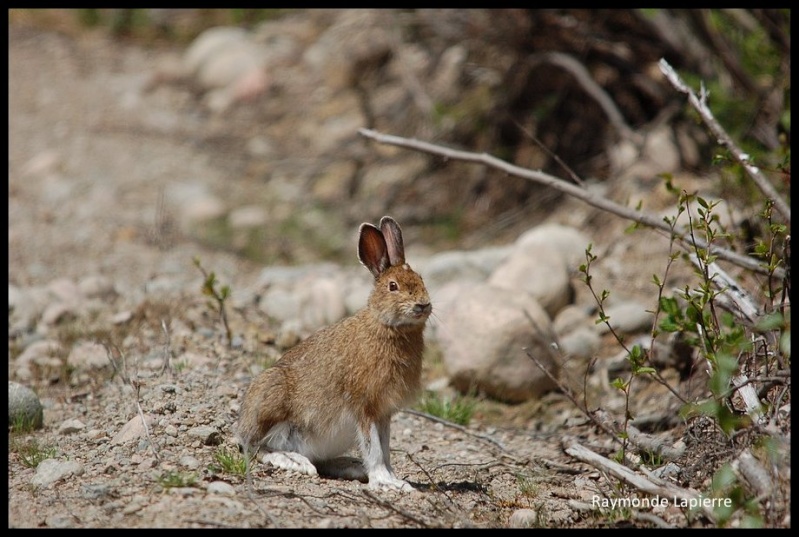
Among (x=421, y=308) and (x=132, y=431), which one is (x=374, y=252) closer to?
(x=421, y=308)

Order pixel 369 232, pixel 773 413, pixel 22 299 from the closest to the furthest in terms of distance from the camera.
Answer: pixel 773 413 → pixel 369 232 → pixel 22 299

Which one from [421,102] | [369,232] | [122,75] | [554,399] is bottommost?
[554,399]

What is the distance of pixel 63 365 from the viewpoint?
24.5 feet

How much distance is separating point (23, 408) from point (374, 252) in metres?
2.49

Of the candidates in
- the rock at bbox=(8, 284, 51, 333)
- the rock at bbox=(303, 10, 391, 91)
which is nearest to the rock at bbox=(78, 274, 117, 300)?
the rock at bbox=(8, 284, 51, 333)

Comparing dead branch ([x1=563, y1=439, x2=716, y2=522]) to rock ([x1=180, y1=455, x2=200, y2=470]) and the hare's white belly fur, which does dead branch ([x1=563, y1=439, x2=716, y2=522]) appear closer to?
the hare's white belly fur

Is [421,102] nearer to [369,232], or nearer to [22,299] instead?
[22,299]

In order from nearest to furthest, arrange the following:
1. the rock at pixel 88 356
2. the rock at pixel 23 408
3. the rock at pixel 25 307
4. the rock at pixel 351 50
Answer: the rock at pixel 23 408
the rock at pixel 88 356
the rock at pixel 25 307
the rock at pixel 351 50

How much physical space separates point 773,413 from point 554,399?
2.73 meters

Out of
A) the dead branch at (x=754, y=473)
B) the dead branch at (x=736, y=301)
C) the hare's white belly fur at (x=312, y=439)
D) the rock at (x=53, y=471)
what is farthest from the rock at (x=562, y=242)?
the rock at (x=53, y=471)

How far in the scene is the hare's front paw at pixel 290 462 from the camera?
5672mm

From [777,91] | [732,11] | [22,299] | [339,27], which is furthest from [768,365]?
[339,27]

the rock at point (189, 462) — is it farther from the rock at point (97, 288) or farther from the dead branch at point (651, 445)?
the rock at point (97, 288)

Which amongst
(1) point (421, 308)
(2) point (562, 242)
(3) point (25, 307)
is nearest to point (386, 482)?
(1) point (421, 308)
